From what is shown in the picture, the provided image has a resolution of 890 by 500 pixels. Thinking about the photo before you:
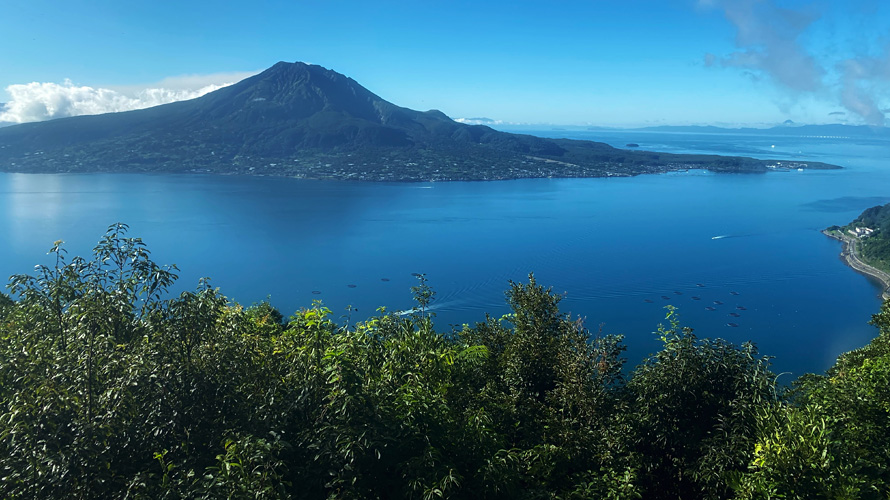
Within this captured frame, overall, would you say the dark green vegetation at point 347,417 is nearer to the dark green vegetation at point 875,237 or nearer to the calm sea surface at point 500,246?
the calm sea surface at point 500,246

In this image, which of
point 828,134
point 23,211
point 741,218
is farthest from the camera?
point 828,134

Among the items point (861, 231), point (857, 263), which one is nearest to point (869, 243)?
point (857, 263)

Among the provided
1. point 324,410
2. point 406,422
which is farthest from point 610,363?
point 324,410

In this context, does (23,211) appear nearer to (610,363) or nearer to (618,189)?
(610,363)

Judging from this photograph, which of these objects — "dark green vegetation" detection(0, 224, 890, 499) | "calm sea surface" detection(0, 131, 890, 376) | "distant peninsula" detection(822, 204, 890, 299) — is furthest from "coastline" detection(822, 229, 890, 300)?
"dark green vegetation" detection(0, 224, 890, 499)

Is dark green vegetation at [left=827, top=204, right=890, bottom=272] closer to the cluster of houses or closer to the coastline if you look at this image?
the cluster of houses

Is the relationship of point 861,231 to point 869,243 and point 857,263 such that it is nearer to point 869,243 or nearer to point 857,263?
point 869,243
